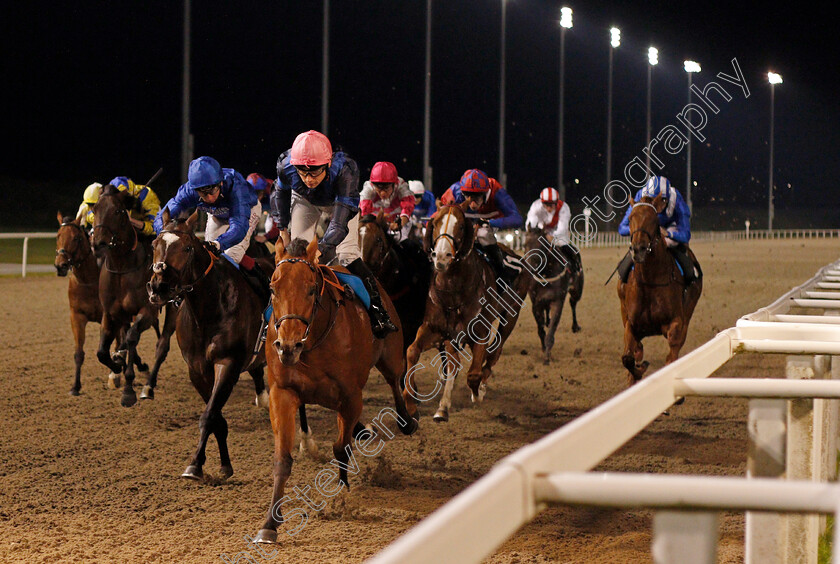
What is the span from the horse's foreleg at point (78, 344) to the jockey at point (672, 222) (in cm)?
459

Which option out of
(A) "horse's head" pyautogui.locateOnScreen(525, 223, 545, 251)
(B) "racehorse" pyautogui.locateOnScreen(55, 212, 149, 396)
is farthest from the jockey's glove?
(A) "horse's head" pyautogui.locateOnScreen(525, 223, 545, 251)

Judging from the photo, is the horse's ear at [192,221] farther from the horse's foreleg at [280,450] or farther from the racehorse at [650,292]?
the racehorse at [650,292]

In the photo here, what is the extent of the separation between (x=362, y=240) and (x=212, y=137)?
4371cm

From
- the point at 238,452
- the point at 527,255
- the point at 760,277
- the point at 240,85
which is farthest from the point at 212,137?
the point at 238,452

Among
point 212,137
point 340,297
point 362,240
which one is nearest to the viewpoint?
point 340,297

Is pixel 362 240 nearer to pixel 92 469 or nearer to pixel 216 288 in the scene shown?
pixel 216 288

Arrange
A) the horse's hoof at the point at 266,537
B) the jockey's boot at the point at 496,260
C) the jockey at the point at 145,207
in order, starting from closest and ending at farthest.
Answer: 1. the horse's hoof at the point at 266,537
2. the jockey at the point at 145,207
3. the jockey's boot at the point at 496,260

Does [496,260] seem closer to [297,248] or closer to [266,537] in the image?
[297,248]

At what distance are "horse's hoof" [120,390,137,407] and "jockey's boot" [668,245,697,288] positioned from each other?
4.61 m

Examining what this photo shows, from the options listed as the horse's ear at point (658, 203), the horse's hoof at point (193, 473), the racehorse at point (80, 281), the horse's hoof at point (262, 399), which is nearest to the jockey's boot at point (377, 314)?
the horse's hoof at point (193, 473)

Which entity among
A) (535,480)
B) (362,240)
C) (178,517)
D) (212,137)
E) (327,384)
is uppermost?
(212,137)

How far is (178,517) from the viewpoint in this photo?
4625 mm

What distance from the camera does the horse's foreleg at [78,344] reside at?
7.89 m

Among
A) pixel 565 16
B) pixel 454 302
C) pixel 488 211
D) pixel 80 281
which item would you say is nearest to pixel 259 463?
pixel 454 302
